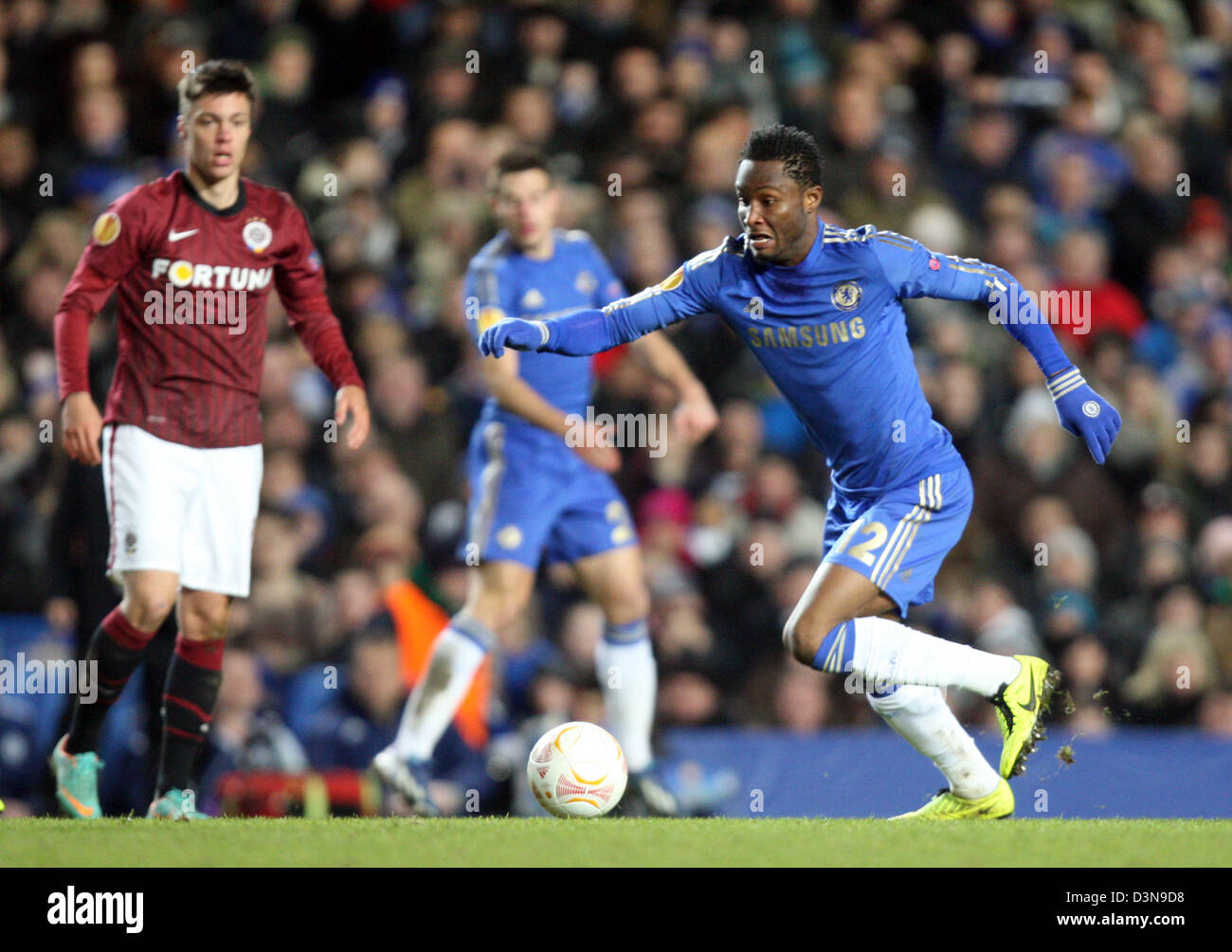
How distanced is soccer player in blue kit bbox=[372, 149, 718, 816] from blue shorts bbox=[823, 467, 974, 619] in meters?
1.37

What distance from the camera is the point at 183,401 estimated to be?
18.9ft

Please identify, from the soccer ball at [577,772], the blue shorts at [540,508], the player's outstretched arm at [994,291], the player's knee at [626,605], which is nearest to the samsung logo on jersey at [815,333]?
the player's outstretched arm at [994,291]

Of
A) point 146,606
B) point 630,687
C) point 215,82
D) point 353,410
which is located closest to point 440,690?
point 630,687

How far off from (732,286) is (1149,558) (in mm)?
4388

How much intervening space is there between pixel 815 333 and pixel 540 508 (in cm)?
188

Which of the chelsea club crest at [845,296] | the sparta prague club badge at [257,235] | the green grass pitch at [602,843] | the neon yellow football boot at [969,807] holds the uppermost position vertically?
the sparta prague club badge at [257,235]

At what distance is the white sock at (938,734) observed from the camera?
219 inches

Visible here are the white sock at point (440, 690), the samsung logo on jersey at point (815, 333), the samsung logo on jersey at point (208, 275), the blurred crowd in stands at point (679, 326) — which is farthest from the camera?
the blurred crowd in stands at point (679, 326)

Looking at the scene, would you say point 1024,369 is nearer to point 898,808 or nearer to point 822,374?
point 898,808

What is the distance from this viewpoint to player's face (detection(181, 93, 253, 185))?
564 centimetres

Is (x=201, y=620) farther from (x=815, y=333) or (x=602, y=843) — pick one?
(x=815, y=333)

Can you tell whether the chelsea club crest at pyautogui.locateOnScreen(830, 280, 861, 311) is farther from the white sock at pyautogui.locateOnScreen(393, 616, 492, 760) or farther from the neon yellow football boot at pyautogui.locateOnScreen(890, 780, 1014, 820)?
the white sock at pyautogui.locateOnScreen(393, 616, 492, 760)

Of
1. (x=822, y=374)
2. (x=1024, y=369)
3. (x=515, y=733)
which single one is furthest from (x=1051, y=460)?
(x=822, y=374)

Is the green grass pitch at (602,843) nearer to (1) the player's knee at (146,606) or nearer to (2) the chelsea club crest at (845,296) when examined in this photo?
(1) the player's knee at (146,606)
